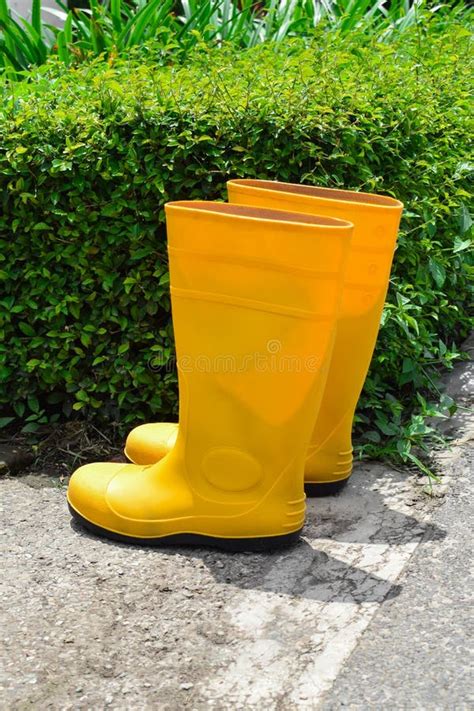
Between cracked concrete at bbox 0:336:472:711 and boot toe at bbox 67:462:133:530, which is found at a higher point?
boot toe at bbox 67:462:133:530

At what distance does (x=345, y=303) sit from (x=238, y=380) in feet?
1.43

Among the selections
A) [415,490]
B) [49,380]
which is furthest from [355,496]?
[49,380]


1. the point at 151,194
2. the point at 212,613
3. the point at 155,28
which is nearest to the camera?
the point at 212,613

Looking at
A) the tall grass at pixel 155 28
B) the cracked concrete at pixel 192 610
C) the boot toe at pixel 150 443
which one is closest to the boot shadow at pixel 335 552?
the cracked concrete at pixel 192 610

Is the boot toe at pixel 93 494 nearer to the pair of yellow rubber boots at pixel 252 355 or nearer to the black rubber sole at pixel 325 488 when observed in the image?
the pair of yellow rubber boots at pixel 252 355

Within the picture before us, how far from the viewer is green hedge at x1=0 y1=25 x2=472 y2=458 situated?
2723 mm

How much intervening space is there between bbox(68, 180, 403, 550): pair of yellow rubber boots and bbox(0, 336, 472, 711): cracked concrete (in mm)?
102

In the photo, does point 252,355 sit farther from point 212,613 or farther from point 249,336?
point 212,613

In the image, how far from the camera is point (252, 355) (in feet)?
6.88

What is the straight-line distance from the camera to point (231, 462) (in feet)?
7.20

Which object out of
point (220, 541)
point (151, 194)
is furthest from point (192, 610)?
point (151, 194)

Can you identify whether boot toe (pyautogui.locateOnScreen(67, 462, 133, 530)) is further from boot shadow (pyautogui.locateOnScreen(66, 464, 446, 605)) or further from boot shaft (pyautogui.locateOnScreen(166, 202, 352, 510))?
boot shaft (pyautogui.locateOnScreen(166, 202, 352, 510))

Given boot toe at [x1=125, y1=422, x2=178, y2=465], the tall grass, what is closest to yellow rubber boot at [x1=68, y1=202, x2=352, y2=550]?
boot toe at [x1=125, y1=422, x2=178, y2=465]

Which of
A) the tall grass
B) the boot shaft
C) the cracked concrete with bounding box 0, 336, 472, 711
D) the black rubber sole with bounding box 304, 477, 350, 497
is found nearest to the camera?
the cracked concrete with bounding box 0, 336, 472, 711
